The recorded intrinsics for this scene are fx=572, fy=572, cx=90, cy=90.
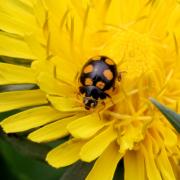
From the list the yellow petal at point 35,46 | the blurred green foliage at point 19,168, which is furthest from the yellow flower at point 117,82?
the blurred green foliage at point 19,168

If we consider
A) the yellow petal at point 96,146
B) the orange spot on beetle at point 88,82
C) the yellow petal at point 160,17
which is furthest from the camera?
the yellow petal at point 160,17

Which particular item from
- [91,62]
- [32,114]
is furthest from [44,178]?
[91,62]

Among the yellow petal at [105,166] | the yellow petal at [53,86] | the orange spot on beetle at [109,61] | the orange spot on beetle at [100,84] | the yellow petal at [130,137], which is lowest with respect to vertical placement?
the yellow petal at [105,166]

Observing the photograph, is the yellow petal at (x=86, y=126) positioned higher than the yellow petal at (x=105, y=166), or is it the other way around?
the yellow petal at (x=86, y=126)

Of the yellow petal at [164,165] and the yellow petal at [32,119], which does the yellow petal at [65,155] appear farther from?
the yellow petal at [164,165]

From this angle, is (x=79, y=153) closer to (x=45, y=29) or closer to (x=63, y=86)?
(x=63, y=86)

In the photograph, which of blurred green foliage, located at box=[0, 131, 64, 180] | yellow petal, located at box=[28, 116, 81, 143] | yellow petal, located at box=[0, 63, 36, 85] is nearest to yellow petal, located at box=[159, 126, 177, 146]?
yellow petal, located at box=[28, 116, 81, 143]

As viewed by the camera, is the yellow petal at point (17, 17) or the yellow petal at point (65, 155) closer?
the yellow petal at point (65, 155)

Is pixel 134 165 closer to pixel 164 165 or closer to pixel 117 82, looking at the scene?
pixel 164 165
